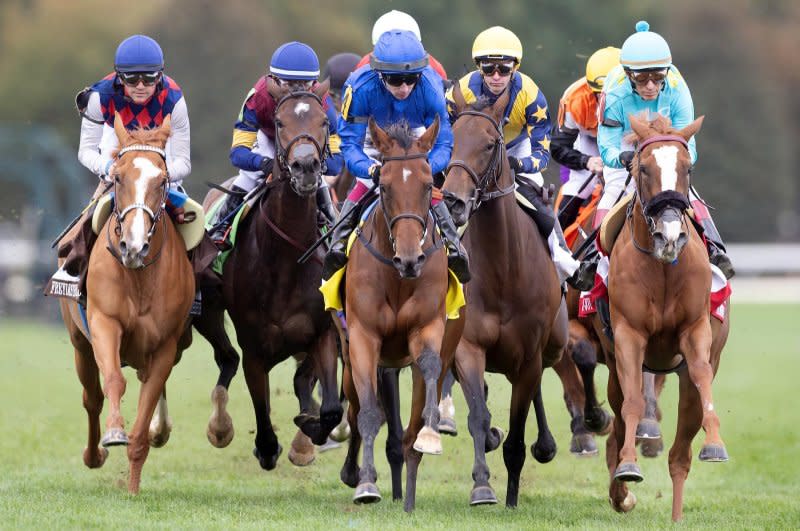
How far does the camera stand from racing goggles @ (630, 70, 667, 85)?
10406mm

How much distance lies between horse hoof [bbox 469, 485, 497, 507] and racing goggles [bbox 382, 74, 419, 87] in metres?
2.49

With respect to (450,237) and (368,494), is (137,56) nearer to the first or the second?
(450,237)

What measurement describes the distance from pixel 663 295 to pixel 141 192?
3.18m

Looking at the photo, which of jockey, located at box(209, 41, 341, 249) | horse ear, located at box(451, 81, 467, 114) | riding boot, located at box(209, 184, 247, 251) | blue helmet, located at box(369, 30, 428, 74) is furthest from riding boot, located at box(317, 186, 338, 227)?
blue helmet, located at box(369, 30, 428, 74)

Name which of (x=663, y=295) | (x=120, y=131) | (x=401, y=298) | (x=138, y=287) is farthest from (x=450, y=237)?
(x=120, y=131)

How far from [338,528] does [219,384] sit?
3.34 metres

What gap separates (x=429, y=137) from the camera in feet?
31.4

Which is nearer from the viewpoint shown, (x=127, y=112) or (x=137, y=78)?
(x=137, y=78)

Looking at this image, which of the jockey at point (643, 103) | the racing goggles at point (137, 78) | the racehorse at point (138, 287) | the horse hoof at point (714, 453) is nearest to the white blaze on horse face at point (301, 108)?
the racehorse at point (138, 287)

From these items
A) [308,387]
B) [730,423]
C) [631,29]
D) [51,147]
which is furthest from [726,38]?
[308,387]

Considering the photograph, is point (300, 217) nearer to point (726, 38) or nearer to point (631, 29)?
point (631, 29)

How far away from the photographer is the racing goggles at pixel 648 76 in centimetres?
1041

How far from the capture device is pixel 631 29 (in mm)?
42781

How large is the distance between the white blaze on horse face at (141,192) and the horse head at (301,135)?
3.06ft
